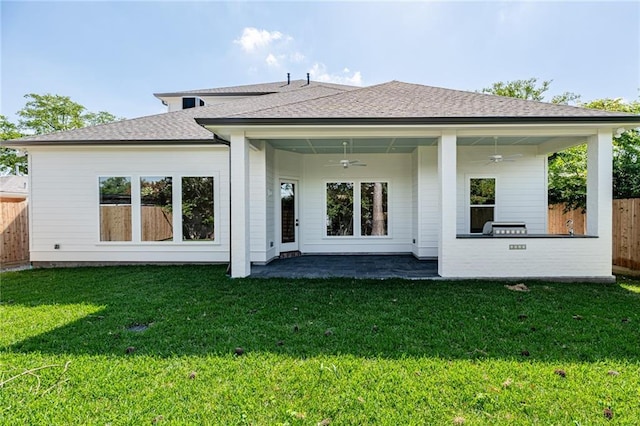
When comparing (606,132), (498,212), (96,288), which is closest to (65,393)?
(96,288)

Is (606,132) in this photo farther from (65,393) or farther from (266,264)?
(65,393)

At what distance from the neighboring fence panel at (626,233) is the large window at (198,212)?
1058 centimetres

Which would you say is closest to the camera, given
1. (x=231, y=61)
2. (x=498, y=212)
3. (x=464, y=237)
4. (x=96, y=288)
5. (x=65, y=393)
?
(x=65, y=393)

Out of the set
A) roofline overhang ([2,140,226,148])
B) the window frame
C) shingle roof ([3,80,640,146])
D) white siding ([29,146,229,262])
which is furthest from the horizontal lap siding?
the window frame

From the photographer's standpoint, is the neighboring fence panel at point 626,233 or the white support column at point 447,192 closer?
the white support column at point 447,192

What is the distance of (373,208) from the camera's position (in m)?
10.3

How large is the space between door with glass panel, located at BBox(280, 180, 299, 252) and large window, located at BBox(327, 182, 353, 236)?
109cm

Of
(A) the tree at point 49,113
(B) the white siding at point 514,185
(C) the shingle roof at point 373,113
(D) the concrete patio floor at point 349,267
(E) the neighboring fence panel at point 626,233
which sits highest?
(A) the tree at point 49,113

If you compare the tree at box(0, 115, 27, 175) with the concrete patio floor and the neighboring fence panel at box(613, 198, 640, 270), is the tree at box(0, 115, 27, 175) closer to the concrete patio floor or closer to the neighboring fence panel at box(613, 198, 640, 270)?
the concrete patio floor

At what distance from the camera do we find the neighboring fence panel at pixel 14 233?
8.76 meters

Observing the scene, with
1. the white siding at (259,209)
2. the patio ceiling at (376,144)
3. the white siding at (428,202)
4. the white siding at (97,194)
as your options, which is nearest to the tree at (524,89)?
the patio ceiling at (376,144)

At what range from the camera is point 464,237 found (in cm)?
650

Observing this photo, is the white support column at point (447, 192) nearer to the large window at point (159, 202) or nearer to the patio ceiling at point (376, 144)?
the patio ceiling at point (376, 144)

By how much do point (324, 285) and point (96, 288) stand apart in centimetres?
445
